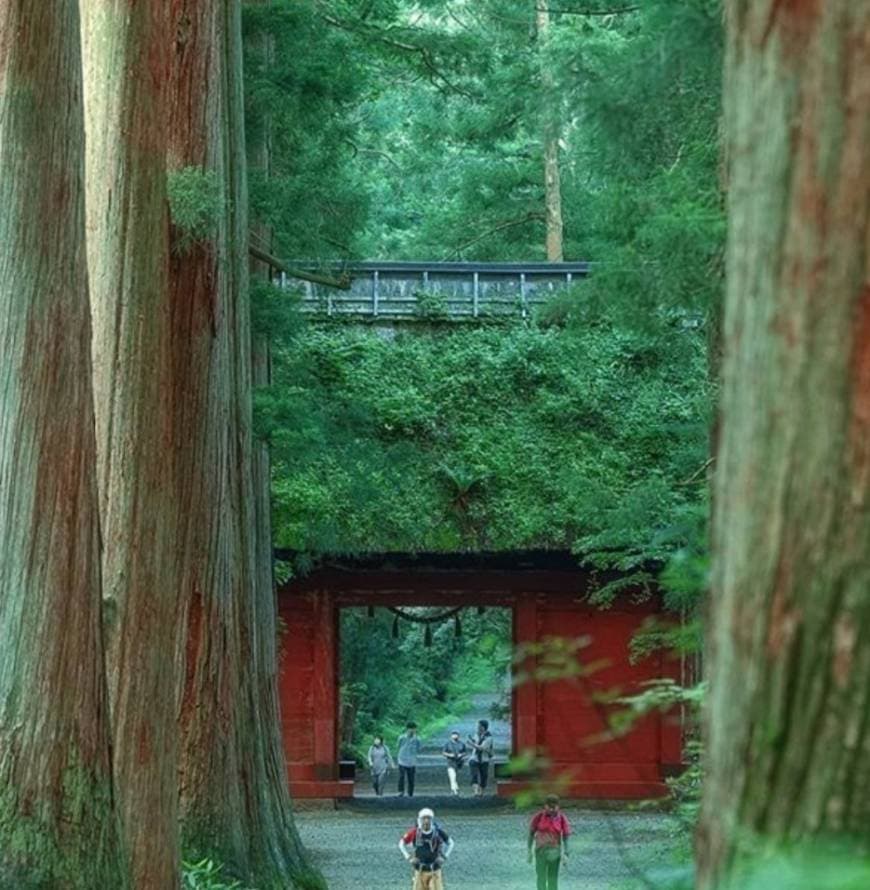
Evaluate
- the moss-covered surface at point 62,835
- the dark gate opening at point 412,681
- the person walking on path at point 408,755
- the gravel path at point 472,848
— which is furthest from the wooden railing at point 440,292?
the moss-covered surface at point 62,835

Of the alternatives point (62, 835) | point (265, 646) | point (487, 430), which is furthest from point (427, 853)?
point (487, 430)

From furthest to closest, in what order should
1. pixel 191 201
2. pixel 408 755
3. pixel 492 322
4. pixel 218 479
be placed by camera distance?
pixel 408 755 → pixel 492 322 → pixel 218 479 → pixel 191 201

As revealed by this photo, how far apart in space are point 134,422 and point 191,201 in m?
2.09

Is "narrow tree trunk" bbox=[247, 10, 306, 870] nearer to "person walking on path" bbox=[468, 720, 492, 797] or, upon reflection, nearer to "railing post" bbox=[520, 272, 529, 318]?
"railing post" bbox=[520, 272, 529, 318]

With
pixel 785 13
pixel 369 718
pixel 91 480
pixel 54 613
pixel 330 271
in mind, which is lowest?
pixel 369 718

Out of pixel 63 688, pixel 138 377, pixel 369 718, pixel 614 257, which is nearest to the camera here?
pixel 614 257

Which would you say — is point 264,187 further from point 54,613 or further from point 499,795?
point 499,795

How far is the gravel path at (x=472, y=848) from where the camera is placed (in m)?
20.0

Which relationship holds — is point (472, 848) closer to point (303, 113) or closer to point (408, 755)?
point (408, 755)

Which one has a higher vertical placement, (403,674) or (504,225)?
(504,225)

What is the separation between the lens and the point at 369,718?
41188 millimetres

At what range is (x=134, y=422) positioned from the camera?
11398 millimetres

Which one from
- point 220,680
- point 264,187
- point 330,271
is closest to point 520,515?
point 330,271

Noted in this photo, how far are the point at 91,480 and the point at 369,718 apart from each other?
3176 centimetres
